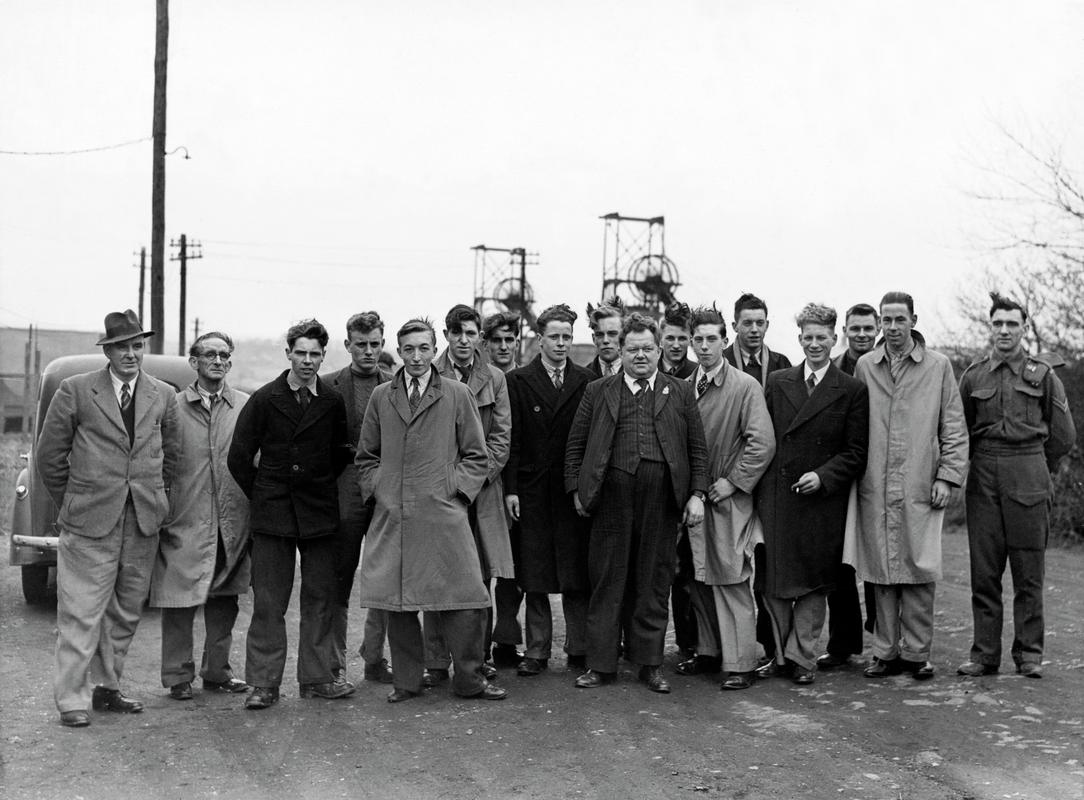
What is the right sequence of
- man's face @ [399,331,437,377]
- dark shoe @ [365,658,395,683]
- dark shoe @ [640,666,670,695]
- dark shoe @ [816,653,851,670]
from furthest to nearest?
dark shoe @ [816,653,851,670], dark shoe @ [365,658,395,683], dark shoe @ [640,666,670,695], man's face @ [399,331,437,377]

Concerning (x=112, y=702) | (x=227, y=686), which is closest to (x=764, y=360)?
(x=227, y=686)

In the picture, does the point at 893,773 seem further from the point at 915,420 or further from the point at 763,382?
the point at 763,382

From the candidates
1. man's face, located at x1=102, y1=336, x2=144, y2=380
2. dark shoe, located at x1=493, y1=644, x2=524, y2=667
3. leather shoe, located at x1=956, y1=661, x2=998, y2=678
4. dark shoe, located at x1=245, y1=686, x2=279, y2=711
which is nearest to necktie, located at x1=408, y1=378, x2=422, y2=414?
man's face, located at x1=102, y1=336, x2=144, y2=380

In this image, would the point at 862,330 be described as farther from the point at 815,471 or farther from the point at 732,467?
the point at 732,467

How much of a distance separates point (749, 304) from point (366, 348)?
241cm

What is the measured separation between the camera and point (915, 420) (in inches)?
286

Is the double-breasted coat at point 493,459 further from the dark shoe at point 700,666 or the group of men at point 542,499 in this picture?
the dark shoe at point 700,666

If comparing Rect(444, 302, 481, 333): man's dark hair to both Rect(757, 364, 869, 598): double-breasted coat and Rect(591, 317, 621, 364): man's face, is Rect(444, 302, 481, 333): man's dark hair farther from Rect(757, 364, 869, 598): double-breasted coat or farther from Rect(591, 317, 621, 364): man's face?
Rect(757, 364, 869, 598): double-breasted coat

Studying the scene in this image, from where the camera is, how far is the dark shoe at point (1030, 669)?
7.25 metres

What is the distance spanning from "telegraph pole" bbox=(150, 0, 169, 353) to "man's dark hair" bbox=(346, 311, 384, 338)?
12.2m

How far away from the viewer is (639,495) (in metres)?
7.12

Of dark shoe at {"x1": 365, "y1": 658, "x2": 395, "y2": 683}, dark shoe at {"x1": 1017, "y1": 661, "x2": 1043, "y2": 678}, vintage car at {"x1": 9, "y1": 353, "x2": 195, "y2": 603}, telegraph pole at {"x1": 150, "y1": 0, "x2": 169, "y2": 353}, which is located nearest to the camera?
dark shoe at {"x1": 1017, "y1": 661, "x2": 1043, "y2": 678}

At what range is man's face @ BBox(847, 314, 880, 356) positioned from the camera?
7938 millimetres

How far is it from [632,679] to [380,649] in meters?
1.51
